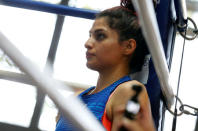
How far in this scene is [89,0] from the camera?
184 centimetres

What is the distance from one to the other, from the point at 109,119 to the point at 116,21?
217mm

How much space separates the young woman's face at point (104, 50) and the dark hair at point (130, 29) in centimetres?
2

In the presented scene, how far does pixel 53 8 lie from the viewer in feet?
2.54

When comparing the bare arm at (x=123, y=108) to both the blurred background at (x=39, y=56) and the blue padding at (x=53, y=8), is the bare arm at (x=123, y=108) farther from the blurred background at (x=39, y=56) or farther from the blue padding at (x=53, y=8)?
the blurred background at (x=39, y=56)

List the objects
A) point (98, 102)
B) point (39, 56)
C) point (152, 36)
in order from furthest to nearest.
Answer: point (39, 56)
point (98, 102)
point (152, 36)

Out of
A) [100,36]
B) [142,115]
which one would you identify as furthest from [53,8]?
[142,115]

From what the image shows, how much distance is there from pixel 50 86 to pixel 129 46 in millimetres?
465

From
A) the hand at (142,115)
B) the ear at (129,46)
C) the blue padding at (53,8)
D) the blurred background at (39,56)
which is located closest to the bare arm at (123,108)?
the hand at (142,115)

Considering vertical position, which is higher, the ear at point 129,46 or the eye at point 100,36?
the eye at point 100,36

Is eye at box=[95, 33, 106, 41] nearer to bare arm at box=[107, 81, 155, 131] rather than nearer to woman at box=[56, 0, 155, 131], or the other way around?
woman at box=[56, 0, 155, 131]

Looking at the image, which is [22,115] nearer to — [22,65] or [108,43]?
[108,43]

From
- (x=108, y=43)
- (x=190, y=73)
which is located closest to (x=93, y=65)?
(x=108, y=43)

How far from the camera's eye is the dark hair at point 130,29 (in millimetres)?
657

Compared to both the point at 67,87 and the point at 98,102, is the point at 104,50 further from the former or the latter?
the point at 67,87
